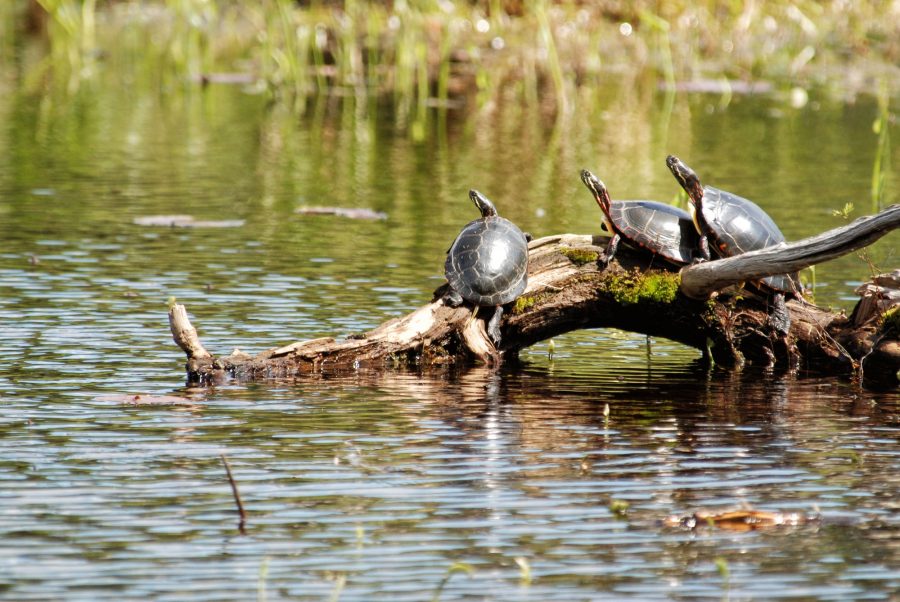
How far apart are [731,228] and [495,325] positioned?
1.71 metres

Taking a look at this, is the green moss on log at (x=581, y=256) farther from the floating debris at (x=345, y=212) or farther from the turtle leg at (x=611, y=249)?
the floating debris at (x=345, y=212)

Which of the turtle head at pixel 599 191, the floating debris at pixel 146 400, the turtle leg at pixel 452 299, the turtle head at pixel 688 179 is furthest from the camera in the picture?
the turtle head at pixel 599 191

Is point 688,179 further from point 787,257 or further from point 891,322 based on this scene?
point 891,322

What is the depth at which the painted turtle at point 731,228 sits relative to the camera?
31.6 feet

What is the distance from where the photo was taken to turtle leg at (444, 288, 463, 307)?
9484mm

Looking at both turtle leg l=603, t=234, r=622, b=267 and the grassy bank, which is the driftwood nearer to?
turtle leg l=603, t=234, r=622, b=267

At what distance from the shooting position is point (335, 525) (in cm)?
610

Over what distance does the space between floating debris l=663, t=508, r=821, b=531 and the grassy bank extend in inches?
817

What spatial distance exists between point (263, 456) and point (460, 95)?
2099 centimetres

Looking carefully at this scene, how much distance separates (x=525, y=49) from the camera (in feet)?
100

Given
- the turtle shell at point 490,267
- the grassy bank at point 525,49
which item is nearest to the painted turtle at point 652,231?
the turtle shell at point 490,267

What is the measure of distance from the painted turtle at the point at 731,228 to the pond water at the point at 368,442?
2.66ft

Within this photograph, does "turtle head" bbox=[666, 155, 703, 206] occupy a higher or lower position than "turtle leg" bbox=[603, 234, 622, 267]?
higher

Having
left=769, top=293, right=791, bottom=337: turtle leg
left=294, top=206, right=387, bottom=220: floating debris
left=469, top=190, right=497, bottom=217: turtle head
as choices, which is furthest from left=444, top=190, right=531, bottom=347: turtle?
left=294, top=206, right=387, bottom=220: floating debris
